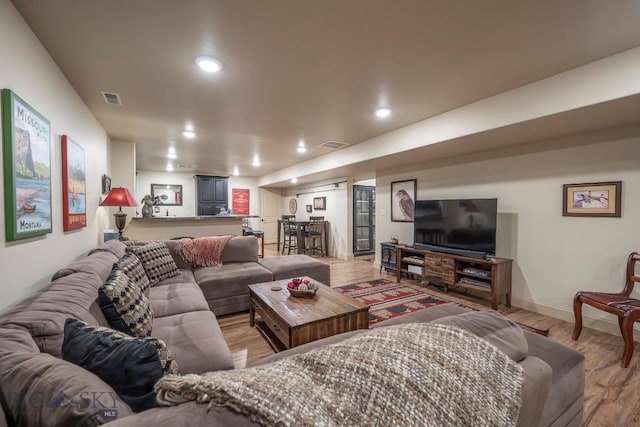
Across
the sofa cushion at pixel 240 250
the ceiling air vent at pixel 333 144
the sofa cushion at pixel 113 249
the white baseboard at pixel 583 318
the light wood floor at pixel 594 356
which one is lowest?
the light wood floor at pixel 594 356

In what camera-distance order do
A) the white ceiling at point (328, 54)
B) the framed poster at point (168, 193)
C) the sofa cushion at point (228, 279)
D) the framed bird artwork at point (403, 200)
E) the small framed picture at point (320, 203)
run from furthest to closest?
the framed poster at point (168, 193), the small framed picture at point (320, 203), the framed bird artwork at point (403, 200), the sofa cushion at point (228, 279), the white ceiling at point (328, 54)

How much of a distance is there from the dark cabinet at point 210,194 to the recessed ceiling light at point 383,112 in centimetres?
578

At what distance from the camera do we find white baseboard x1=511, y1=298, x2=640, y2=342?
8.52ft

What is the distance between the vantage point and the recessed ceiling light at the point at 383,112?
9.80 feet

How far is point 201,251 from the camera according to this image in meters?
A: 3.46

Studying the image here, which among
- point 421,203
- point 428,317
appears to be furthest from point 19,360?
point 421,203

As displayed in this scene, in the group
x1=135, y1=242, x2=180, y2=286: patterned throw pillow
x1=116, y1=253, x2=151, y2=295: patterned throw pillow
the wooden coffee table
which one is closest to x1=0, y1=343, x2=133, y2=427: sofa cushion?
the wooden coffee table

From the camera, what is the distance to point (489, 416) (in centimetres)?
69

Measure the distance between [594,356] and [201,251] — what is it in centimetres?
409

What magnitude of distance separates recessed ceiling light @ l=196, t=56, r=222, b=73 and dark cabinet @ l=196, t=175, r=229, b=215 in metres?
5.92

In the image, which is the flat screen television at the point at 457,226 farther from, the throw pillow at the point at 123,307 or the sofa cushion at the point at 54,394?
the sofa cushion at the point at 54,394

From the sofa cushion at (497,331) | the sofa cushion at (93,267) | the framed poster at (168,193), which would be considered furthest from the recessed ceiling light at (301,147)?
the framed poster at (168,193)

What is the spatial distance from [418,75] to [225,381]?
8.14 ft

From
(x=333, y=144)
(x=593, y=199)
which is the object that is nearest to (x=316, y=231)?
(x=333, y=144)
